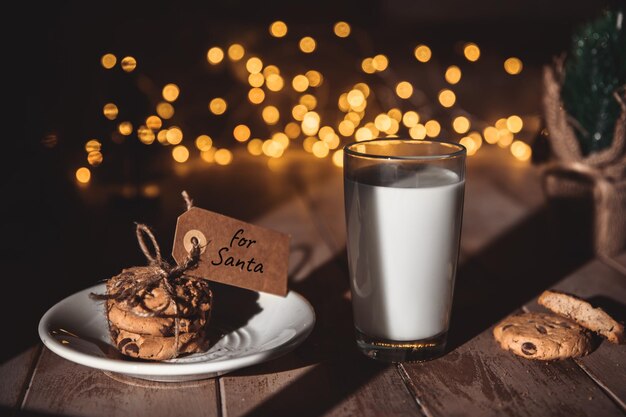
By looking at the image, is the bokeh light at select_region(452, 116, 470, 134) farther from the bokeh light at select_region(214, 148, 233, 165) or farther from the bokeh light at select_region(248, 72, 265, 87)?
the bokeh light at select_region(214, 148, 233, 165)

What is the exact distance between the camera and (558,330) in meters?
0.83

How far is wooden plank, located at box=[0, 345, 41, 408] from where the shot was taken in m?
0.72

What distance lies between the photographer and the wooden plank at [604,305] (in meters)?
0.77

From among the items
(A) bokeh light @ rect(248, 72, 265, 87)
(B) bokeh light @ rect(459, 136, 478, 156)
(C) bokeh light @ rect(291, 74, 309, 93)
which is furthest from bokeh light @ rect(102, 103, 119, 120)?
(B) bokeh light @ rect(459, 136, 478, 156)

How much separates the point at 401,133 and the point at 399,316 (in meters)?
1.80

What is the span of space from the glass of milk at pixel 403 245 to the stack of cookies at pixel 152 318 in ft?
0.66

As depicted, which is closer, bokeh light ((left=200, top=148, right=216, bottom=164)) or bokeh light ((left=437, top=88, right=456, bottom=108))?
bokeh light ((left=200, top=148, right=216, bottom=164))

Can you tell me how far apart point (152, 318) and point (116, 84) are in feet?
2.86

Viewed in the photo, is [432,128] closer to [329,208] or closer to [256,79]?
[256,79]

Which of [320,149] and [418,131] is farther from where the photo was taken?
[418,131]

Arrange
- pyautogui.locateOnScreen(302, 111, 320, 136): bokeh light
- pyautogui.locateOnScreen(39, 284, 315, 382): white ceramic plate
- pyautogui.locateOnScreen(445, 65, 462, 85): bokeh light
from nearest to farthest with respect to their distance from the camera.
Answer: pyautogui.locateOnScreen(39, 284, 315, 382): white ceramic plate < pyautogui.locateOnScreen(302, 111, 320, 136): bokeh light < pyautogui.locateOnScreen(445, 65, 462, 85): bokeh light

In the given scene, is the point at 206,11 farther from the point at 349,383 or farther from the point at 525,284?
the point at 349,383

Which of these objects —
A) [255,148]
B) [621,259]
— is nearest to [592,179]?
[621,259]

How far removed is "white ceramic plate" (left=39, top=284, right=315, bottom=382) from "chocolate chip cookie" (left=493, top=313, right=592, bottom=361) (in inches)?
9.7
